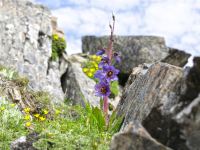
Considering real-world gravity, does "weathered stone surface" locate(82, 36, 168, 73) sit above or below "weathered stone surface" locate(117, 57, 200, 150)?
below

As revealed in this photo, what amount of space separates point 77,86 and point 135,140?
12.2 meters

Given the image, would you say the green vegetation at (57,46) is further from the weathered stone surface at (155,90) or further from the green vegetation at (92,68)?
the weathered stone surface at (155,90)

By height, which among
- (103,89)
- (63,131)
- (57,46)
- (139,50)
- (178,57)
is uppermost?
(178,57)

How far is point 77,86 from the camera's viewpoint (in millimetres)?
16875

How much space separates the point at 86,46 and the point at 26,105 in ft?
47.9

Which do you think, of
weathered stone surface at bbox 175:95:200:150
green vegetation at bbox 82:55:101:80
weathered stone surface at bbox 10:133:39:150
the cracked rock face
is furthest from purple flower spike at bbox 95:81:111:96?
green vegetation at bbox 82:55:101:80

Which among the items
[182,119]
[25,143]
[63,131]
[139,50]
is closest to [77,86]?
[139,50]

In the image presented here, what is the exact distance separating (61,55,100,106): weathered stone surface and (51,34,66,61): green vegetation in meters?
0.40

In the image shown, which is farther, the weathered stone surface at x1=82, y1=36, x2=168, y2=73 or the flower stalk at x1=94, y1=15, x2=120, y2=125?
the weathered stone surface at x1=82, y1=36, x2=168, y2=73

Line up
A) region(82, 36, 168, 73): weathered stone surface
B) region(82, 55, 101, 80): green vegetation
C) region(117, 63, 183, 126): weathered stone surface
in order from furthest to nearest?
region(82, 36, 168, 73): weathered stone surface < region(82, 55, 101, 80): green vegetation < region(117, 63, 183, 126): weathered stone surface

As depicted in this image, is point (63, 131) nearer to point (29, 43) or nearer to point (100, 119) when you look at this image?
point (100, 119)

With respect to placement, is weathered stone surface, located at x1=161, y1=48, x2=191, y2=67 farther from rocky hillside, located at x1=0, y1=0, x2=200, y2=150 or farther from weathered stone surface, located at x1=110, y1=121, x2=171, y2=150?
weathered stone surface, located at x1=110, y1=121, x2=171, y2=150

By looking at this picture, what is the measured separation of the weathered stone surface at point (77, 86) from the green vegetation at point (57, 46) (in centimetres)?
40

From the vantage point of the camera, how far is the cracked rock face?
15.4 m
